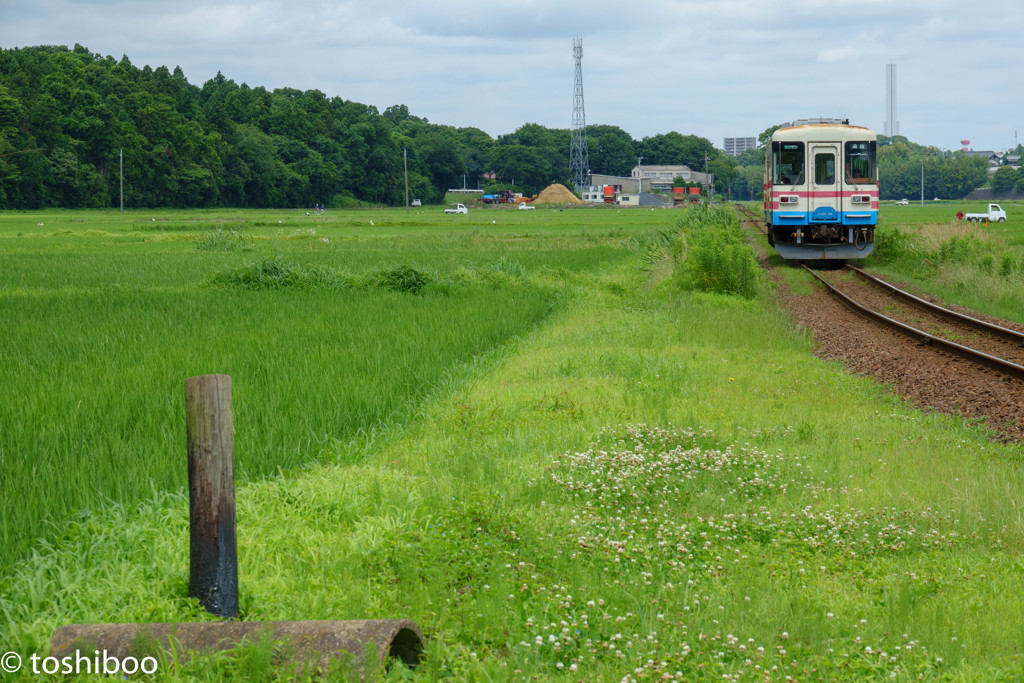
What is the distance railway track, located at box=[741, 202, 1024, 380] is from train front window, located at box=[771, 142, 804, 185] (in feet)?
13.9

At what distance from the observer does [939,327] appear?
1680 cm

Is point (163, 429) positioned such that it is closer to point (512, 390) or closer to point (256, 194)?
point (512, 390)

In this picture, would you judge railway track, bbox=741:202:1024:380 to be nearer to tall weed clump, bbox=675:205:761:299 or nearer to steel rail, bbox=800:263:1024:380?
steel rail, bbox=800:263:1024:380

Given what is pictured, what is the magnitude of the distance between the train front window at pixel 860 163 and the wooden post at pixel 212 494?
971 inches

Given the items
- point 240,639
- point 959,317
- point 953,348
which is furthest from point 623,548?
point 959,317

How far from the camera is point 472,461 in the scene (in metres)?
7.75

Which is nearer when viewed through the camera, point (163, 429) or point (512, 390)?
point (163, 429)

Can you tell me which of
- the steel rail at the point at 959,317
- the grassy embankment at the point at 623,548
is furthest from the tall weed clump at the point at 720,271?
the grassy embankment at the point at 623,548

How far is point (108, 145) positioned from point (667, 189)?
108 m

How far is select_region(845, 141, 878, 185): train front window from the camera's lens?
26.4 meters

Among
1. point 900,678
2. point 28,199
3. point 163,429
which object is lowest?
point 900,678

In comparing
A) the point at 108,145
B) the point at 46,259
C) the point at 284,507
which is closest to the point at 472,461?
the point at 284,507

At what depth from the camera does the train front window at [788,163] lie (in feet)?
87.0

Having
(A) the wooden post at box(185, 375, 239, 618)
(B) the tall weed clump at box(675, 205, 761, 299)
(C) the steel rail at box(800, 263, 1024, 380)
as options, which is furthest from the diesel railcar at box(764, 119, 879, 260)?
(A) the wooden post at box(185, 375, 239, 618)
